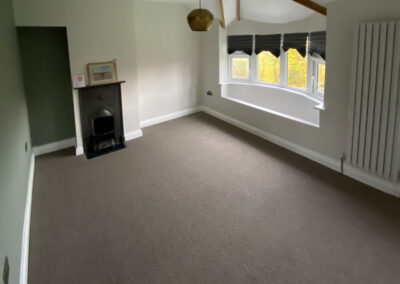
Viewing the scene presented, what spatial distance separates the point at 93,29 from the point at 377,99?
154 inches

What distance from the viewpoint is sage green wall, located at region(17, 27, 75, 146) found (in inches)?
181

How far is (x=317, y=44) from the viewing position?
4.93 m

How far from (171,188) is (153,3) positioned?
3561 mm

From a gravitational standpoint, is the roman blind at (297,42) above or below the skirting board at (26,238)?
above

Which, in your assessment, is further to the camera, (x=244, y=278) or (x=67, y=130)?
(x=67, y=130)

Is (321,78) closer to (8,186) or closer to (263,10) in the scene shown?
(263,10)

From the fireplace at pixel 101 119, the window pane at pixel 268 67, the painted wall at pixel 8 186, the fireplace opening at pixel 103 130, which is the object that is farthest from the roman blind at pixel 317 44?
the painted wall at pixel 8 186

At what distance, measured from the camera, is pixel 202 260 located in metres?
2.69

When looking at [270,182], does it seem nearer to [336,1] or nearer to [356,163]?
[356,163]

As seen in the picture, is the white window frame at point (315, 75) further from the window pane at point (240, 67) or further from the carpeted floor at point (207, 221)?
the window pane at point (240, 67)

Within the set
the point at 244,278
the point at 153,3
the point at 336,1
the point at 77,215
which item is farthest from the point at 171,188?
the point at 153,3

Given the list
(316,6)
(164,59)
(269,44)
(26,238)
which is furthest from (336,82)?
(26,238)

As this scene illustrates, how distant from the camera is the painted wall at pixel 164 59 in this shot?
5723 millimetres

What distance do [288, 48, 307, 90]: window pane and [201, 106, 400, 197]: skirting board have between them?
120 cm
